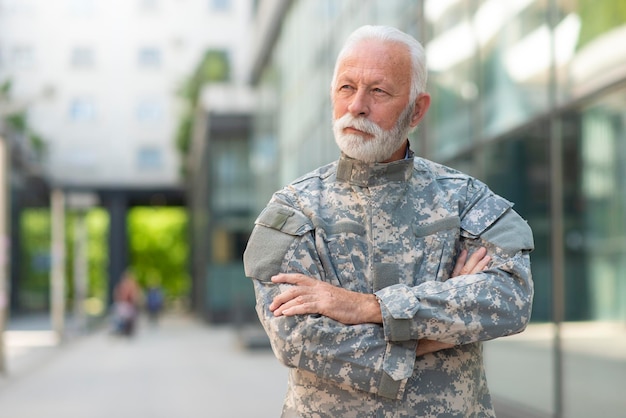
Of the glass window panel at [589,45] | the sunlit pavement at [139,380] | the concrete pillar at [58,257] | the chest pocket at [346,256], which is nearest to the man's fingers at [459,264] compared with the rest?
the chest pocket at [346,256]

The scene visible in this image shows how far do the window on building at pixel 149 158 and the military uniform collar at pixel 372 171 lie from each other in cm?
5215

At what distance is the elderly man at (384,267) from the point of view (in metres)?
2.49

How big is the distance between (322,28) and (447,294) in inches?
656

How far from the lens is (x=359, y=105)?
2619 millimetres

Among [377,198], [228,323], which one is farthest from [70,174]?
[377,198]

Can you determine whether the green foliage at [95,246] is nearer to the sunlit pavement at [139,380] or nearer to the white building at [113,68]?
the white building at [113,68]

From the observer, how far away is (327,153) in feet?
57.8

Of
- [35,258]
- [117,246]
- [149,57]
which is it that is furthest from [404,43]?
[149,57]

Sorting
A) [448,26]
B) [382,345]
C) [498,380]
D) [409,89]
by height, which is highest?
[448,26]

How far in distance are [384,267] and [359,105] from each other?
0.41 meters

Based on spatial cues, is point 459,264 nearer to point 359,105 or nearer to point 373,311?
point 373,311

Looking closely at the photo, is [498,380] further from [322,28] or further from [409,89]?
[322,28]

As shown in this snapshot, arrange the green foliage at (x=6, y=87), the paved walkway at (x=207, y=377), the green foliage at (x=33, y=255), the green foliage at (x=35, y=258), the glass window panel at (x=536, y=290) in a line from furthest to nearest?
the green foliage at (x=6, y=87) → the green foliage at (x=33, y=255) → the green foliage at (x=35, y=258) → the glass window panel at (x=536, y=290) → the paved walkway at (x=207, y=377)

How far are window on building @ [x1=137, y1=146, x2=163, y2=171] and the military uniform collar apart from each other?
52.1m
